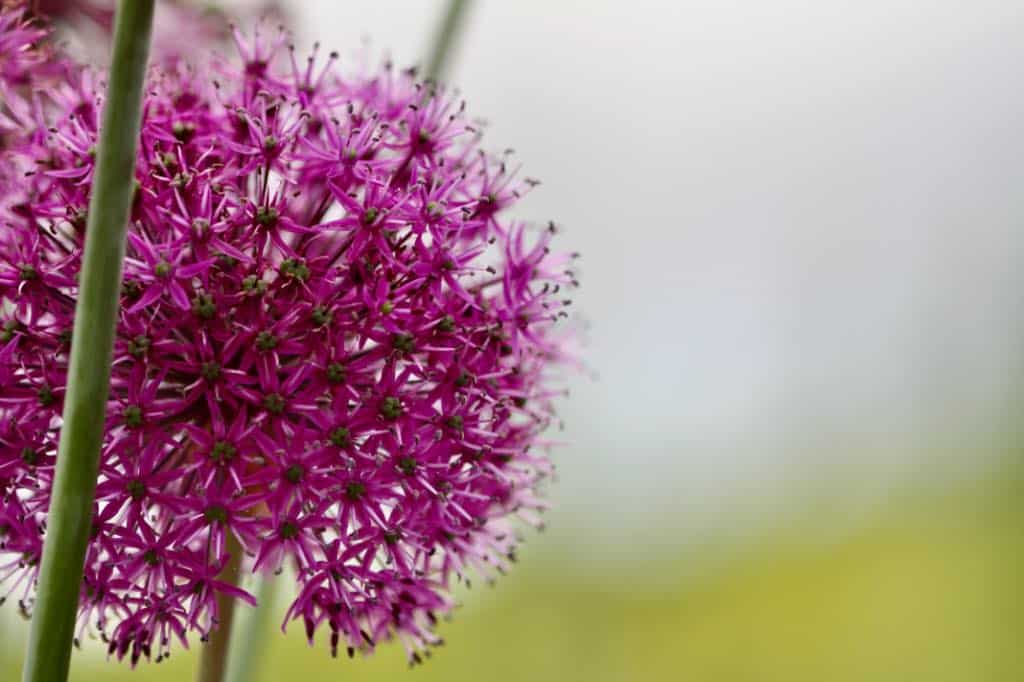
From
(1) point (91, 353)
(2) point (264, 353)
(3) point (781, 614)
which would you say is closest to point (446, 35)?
(2) point (264, 353)

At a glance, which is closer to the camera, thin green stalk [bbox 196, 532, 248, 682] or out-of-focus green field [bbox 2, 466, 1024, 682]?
thin green stalk [bbox 196, 532, 248, 682]

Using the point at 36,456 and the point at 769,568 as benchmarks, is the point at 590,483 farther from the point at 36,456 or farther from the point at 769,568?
the point at 36,456

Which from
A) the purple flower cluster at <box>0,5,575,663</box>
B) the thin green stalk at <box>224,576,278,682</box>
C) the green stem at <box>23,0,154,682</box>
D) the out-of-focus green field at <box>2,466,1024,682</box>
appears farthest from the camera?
the out-of-focus green field at <box>2,466,1024,682</box>

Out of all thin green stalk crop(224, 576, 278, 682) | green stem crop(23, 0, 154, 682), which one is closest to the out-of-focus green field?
thin green stalk crop(224, 576, 278, 682)

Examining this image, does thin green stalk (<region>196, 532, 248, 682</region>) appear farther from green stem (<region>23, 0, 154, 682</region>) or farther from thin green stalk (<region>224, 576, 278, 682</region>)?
green stem (<region>23, 0, 154, 682</region>)

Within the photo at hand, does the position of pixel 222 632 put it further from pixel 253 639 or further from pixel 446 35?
pixel 446 35

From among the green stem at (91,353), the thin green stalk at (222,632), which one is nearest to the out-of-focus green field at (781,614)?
the thin green stalk at (222,632)
